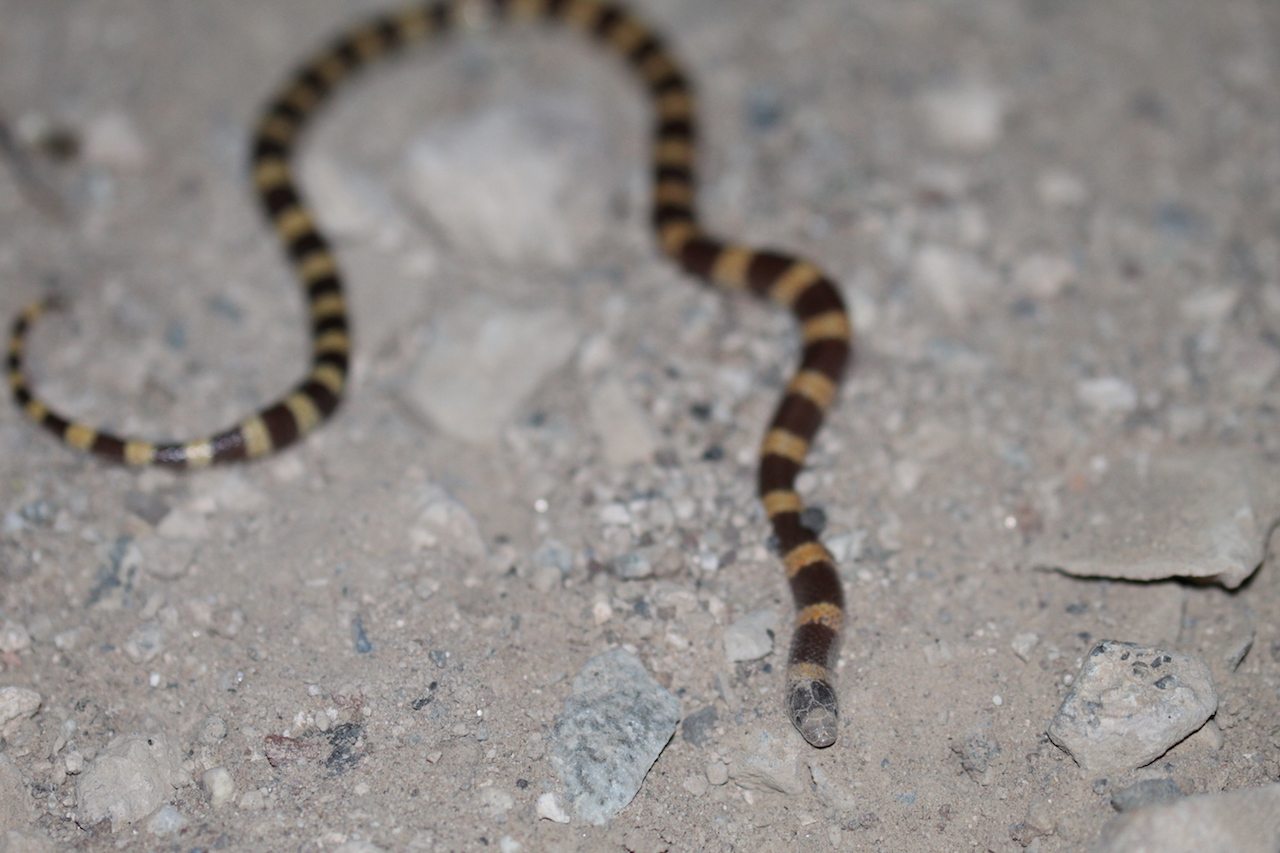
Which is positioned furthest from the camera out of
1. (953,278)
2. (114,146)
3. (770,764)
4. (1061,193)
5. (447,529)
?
(114,146)

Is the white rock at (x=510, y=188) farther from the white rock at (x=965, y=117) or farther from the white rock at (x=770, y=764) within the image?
the white rock at (x=770, y=764)

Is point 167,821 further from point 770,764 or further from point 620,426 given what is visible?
point 620,426

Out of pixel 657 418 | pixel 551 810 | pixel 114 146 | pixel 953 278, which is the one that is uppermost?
pixel 114 146

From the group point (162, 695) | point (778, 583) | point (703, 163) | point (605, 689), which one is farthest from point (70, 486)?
point (703, 163)

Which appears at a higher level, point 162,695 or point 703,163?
point 703,163

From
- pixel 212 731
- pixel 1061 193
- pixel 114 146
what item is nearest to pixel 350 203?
pixel 114 146

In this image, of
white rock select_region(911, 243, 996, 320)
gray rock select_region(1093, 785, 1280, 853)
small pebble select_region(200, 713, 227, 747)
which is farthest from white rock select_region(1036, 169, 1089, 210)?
small pebble select_region(200, 713, 227, 747)

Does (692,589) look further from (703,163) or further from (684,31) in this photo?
(684,31)
